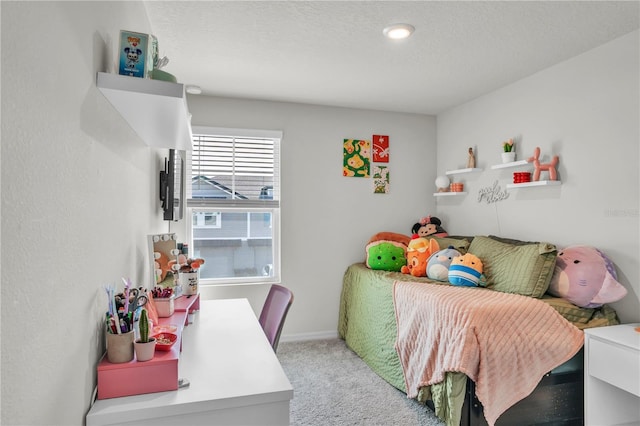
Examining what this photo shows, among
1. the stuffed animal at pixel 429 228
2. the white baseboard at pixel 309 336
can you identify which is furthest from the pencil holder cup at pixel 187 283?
the stuffed animal at pixel 429 228

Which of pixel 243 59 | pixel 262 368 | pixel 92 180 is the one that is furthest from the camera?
pixel 243 59

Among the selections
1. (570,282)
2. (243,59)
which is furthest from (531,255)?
(243,59)

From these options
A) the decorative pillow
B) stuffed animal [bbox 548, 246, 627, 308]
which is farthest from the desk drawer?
the decorative pillow

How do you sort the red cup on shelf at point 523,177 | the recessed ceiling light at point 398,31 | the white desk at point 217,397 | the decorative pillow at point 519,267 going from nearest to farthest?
the white desk at point 217,397 < the recessed ceiling light at point 398,31 < the decorative pillow at point 519,267 < the red cup on shelf at point 523,177

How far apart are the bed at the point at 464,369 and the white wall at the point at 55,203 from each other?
177 centimetres

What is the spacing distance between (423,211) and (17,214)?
156 inches

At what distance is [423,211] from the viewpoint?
425 centimetres

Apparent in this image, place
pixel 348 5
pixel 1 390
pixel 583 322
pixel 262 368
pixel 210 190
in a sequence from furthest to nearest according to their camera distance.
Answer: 1. pixel 210 190
2. pixel 583 322
3. pixel 348 5
4. pixel 262 368
5. pixel 1 390

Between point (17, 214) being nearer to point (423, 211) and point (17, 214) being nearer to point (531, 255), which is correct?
point (531, 255)

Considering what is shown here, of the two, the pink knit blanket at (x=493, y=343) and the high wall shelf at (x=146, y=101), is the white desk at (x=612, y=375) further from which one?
the high wall shelf at (x=146, y=101)

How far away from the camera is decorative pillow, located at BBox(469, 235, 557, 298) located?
2482 millimetres

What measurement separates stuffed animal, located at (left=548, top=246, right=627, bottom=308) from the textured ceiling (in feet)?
4.53

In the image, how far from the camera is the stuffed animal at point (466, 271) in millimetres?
2766

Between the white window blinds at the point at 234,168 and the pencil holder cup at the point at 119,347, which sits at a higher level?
the white window blinds at the point at 234,168
